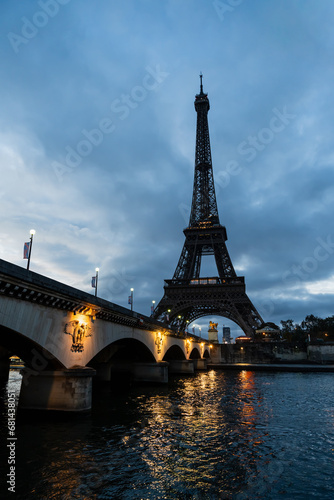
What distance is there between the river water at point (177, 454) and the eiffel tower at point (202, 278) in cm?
5018

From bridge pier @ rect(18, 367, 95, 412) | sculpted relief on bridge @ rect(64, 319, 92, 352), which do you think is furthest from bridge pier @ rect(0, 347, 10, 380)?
sculpted relief on bridge @ rect(64, 319, 92, 352)

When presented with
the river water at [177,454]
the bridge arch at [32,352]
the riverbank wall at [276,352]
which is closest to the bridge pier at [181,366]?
the riverbank wall at [276,352]

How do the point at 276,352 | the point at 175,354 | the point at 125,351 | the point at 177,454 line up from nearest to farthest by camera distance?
the point at 177,454, the point at 125,351, the point at 175,354, the point at 276,352

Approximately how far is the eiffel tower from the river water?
5018 cm

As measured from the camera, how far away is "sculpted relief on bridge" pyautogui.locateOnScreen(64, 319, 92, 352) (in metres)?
19.5

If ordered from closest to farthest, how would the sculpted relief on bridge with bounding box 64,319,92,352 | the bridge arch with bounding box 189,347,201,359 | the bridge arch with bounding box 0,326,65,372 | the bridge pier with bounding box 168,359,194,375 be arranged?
the bridge arch with bounding box 0,326,65,372 < the sculpted relief on bridge with bounding box 64,319,92,352 < the bridge pier with bounding box 168,359,194,375 < the bridge arch with bounding box 189,347,201,359

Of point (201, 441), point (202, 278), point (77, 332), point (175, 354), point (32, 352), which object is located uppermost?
point (202, 278)

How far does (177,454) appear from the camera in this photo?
12.9 metres

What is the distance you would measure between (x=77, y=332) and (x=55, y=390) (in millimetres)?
3438

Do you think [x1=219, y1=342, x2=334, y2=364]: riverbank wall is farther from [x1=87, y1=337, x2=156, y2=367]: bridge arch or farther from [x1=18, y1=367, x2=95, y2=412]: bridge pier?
[x1=18, y1=367, x2=95, y2=412]: bridge pier

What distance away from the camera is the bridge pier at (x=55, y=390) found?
18.5m

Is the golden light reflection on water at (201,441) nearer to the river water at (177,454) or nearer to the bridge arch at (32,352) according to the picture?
the river water at (177,454)

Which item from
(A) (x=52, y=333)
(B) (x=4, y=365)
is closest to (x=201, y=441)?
(A) (x=52, y=333)

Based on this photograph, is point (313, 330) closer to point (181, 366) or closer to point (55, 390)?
point (181, 366)
